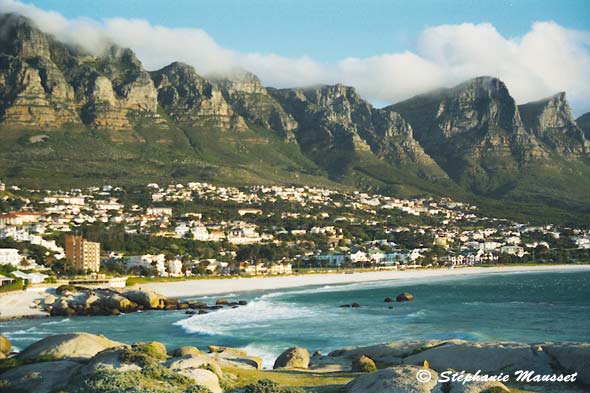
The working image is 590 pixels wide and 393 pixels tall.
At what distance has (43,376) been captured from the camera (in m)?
21.8

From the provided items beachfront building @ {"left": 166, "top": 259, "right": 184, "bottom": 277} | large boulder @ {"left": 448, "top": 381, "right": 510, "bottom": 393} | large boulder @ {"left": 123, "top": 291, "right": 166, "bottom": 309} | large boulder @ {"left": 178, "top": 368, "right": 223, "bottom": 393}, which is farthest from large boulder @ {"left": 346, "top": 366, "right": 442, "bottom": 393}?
beachfront building @ {"left": 166, "top": 259, "right": 184, "bottom": 277}

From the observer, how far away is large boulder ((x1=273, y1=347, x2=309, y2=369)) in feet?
99.5

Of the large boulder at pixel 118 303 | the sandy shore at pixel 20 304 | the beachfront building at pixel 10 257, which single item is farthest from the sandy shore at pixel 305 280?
the beachfront building at pixel 10 257

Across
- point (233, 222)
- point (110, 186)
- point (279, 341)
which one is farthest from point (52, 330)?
point (110, 186)

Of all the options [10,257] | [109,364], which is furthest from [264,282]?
[109,364]

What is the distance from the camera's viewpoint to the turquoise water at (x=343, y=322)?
43.8 m

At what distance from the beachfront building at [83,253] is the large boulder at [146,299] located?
1227 inches

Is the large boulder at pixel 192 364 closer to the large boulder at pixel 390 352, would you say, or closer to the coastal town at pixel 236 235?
the large boulder at pixel 390 352

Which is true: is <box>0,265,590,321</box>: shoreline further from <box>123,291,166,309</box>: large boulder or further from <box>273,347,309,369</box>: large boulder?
<box>273,347,309,369</box>: large boulder

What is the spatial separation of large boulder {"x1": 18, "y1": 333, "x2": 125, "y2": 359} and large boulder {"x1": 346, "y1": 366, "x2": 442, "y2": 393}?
1107cm

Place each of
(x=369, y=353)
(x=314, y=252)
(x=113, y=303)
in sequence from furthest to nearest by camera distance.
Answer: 1. (x=314, y=252)
2. (x=113, y=303)
3. (x=369, y=353)

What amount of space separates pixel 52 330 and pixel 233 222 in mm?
102111

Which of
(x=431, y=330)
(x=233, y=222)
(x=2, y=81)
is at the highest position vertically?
(x=2, y=81)

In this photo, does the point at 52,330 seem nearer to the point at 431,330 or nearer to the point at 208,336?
the point at 208,336
